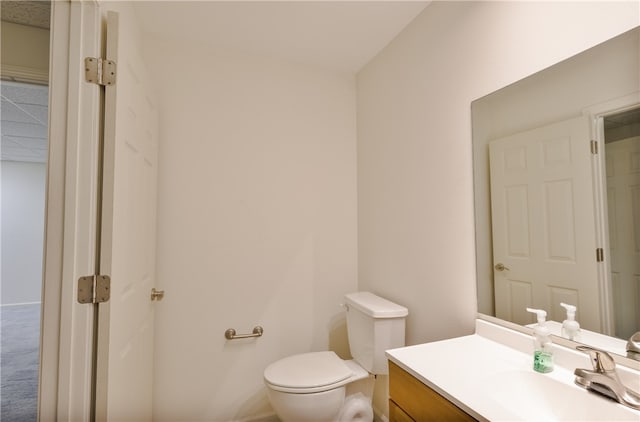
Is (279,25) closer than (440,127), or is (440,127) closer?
(440,127)

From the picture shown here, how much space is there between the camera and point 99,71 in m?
0.94

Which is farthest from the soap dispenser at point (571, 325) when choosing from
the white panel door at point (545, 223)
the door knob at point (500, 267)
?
the door knob at point (500, 267)

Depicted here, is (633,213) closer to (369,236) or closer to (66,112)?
(369,236)

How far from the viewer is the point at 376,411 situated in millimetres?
1791

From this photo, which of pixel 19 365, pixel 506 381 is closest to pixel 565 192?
pixel 506 381

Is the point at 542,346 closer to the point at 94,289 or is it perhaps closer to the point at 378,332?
the point at 378,332

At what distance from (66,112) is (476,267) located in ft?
5.07

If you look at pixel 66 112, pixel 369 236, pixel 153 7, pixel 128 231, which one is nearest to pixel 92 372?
pixel 128 231

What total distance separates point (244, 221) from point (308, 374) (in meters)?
0.96

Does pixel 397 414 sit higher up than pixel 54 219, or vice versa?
pixel 54 219

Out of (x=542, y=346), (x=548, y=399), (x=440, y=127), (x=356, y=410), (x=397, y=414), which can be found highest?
(x=440, y=127)

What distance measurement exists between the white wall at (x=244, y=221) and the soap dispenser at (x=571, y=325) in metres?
1.31

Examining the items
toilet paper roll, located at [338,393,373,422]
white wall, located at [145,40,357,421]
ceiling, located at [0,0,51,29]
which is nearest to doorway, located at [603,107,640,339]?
toilet paper roll, located at [338,393,373,422]

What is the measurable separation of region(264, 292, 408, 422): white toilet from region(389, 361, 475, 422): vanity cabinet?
→ 47 cm
